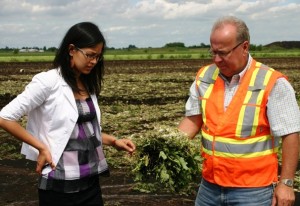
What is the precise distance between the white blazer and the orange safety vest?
114cm

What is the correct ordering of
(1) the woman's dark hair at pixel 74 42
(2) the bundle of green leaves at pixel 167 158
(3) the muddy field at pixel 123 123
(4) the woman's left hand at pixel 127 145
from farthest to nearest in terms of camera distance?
(3) the muddy field at pixel 123 123
(4) the woman's left hand at pixel 127 145
(2) the bundle of green leaves at pixel 167 158
(1) the woman's dark hair at pixel 74 42

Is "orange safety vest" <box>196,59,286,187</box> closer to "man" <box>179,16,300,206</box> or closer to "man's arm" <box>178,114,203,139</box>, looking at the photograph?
"man" <box>179,16,300,206</box>

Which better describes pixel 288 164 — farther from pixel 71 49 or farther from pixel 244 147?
pixel 71 49

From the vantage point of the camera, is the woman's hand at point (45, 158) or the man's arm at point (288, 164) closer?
the man's arm at point (288, 164)

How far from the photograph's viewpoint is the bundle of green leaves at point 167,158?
405 centimetres

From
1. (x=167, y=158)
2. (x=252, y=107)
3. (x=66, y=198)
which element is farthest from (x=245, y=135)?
(x=66, y=198)

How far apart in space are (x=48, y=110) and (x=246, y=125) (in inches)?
61.6

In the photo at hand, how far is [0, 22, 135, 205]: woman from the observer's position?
364 cm

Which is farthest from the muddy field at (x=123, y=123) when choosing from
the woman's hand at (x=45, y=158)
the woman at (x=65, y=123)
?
the woman's hand at (x=45, y=158)

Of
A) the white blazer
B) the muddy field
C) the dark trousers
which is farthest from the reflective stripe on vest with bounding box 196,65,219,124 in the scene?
the muddy field

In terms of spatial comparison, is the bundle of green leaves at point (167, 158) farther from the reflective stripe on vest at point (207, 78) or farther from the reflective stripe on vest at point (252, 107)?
the reflective stripe on vest at point (252, 107)

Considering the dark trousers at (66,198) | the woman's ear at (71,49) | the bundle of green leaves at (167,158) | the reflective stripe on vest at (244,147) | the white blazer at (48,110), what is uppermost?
the woman's ear at (71,49)

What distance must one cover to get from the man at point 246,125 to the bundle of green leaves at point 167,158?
343 millimetres

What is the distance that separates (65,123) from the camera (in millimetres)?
3707
